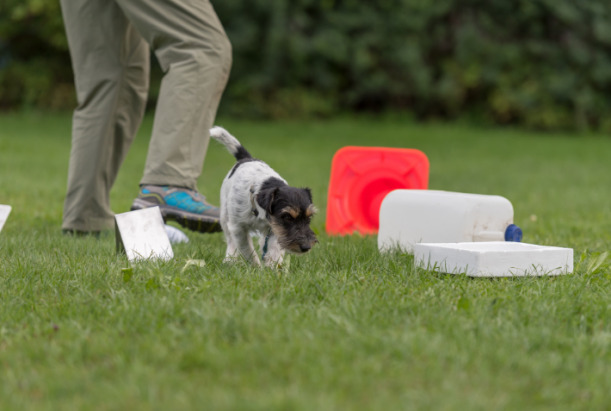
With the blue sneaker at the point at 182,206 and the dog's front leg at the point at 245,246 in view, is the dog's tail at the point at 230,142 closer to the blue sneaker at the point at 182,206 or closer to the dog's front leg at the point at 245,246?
the blue sneaker at the point at 182,206

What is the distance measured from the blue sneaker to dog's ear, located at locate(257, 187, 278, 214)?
0.78 metres

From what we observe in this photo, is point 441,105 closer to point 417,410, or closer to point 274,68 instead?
point 274,68

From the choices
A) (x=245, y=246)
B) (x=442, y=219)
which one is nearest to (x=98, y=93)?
(x=245, y=246)

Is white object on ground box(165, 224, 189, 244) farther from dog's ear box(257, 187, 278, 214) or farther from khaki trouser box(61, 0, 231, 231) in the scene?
dog's ear box(257, 187, 278, 214)

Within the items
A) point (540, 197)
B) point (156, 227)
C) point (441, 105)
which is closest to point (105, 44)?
point (156, 227)

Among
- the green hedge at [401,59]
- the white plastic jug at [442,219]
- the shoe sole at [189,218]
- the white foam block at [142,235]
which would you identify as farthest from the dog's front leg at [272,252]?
the green hedge at [401,59]

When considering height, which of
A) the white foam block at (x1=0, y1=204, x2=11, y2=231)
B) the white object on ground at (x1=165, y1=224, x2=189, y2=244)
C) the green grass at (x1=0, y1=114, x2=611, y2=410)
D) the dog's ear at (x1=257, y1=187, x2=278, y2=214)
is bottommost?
the white object on ground at (x1=165, y1=224, x2=189, y2=244)

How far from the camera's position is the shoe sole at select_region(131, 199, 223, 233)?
4.47m

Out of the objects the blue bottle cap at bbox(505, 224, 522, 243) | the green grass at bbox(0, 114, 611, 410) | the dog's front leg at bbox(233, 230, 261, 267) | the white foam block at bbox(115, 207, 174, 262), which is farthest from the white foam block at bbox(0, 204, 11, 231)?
the blue bottle cap at bbox(505, 224, 522, 243)

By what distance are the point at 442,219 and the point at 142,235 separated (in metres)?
1.68

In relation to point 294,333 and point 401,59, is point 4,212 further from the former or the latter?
point 401,59

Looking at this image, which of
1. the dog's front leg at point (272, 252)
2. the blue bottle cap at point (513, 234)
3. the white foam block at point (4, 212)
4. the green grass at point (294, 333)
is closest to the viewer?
the green grass at point (294, 333)

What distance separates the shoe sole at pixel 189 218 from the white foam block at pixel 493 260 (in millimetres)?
1310

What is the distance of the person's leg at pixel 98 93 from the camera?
510 cm
